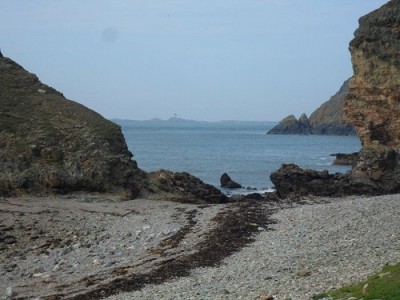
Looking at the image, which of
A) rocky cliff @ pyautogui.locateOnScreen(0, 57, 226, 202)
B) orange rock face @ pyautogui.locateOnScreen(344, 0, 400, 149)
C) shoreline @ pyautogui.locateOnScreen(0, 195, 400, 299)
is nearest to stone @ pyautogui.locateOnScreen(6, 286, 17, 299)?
shoreline @ pyautogui.locateOnScreen(0, 195, 400, 299)

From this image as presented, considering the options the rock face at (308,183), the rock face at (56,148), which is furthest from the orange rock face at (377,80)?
the rock face at (56,148)

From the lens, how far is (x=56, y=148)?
38781 millimetres

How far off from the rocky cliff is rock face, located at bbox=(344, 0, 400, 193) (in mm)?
15325

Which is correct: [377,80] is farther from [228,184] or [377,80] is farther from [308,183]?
[228,184]

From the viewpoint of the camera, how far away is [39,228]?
27516 millimetres

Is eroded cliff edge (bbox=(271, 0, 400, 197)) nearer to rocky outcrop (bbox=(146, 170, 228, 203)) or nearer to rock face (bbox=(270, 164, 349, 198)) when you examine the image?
rock face (bbox=(270, 164, 349, 198))

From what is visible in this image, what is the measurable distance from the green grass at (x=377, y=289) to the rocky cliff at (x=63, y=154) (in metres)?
25.2

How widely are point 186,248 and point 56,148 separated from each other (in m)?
18.3

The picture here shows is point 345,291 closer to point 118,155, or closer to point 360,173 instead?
point 118,155

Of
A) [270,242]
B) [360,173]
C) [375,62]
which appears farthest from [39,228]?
[375,62]

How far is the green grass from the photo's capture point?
1151cm

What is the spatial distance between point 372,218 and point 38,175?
63.8 feet

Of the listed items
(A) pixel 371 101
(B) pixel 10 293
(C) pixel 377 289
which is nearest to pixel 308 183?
(A) pixel 371 101

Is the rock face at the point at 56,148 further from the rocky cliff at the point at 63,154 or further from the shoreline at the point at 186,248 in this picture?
the shoreline at the point at 186,248
